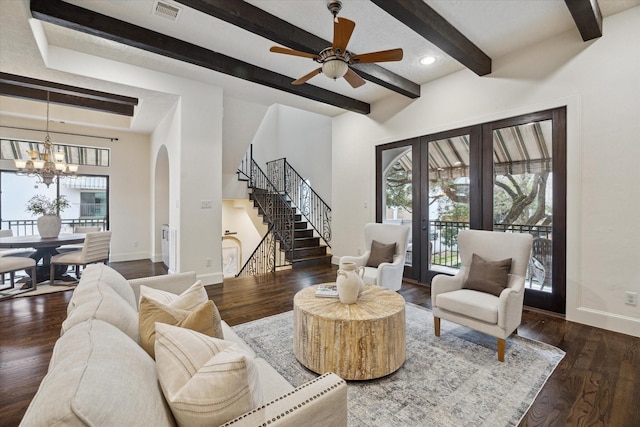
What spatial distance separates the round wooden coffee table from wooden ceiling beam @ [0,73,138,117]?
497 centimetres

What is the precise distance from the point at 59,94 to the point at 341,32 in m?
5.48

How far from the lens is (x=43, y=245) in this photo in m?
4.31

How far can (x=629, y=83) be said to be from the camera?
2.88 m

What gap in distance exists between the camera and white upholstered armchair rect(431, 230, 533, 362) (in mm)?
2400

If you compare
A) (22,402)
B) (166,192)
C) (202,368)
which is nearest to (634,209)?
(202,368)

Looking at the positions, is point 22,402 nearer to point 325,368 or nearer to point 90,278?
point 90,278

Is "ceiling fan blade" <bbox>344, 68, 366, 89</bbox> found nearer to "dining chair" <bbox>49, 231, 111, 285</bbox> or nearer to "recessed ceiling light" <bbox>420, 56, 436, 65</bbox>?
"recessed ceiling light" <bbox>420, 56, 436, 65</bbox>

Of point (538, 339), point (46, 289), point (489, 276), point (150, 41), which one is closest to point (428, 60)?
point (489, 276)

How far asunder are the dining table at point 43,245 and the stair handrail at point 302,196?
15.2ft

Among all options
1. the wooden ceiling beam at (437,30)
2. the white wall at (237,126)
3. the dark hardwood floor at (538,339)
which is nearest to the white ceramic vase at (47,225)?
the dark hardwood floor at (538,339)

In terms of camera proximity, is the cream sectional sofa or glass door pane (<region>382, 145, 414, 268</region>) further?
glass door pane (<region>382, 145, 414, 268</region>)

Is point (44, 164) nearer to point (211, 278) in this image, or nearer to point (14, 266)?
point (14, 266)

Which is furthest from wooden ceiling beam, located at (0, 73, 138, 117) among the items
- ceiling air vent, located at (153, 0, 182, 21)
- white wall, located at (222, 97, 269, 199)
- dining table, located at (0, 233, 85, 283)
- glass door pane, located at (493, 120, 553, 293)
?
glass door pane, located at (493, 120, 553, 293)

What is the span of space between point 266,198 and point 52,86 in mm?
4384
